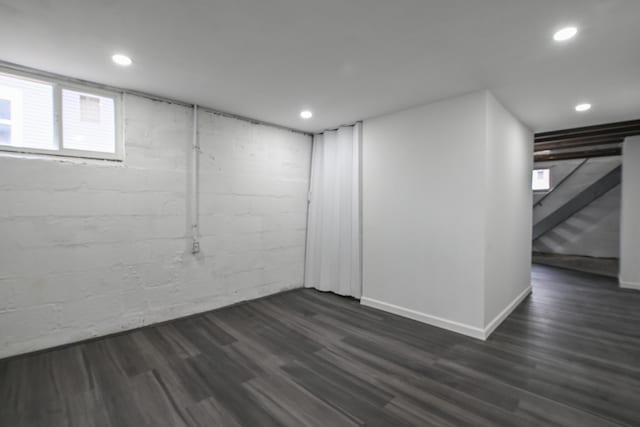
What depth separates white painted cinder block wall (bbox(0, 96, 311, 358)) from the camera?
7.97 ft

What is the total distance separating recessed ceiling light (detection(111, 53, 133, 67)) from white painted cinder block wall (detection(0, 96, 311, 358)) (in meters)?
0.67

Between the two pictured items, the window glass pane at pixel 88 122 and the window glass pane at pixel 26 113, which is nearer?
the window glass pane at pixel 26 113

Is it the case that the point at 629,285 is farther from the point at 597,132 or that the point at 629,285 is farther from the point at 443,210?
the point at 443,210

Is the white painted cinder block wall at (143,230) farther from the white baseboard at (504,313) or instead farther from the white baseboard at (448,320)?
the white baseboard at (504,313)

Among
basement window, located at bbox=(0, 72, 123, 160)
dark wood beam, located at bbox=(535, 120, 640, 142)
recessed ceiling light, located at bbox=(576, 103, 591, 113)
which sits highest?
dark wood beam, located at bbox=(535, 120, 640, 142)

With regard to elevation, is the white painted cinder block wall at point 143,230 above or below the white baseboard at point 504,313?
above

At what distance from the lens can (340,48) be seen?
2100 mm

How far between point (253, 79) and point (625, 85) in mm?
3541

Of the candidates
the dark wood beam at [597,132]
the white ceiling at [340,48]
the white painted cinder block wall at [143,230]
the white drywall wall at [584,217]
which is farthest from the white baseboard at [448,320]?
the white drywall wall at [584,217]

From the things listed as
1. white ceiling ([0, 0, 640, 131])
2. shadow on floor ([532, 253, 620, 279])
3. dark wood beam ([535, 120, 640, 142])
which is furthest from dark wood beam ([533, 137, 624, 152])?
shadow on floor ([532, 253, 620, 279])

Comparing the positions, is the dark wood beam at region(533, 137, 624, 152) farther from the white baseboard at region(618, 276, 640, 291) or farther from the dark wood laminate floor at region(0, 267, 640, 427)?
the dark wood laminate floor at region(0, 267, 640, 427)

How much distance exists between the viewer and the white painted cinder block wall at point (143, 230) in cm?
243

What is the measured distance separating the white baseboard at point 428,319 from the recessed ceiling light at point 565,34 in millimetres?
2506

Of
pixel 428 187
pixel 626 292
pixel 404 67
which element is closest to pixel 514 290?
pixel 428 187
